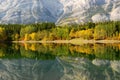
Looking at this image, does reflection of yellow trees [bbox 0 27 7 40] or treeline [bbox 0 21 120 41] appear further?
reflection of yellow trees [bbox 0 27 7 40]

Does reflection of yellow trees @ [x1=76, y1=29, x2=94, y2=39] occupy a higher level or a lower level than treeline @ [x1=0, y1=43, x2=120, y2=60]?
higher

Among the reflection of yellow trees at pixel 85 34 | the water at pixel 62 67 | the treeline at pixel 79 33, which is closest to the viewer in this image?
the water at pixel 62 67

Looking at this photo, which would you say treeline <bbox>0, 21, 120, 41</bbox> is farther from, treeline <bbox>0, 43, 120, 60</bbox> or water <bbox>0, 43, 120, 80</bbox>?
water <bbox>0, 43, 120, 80</bbox>

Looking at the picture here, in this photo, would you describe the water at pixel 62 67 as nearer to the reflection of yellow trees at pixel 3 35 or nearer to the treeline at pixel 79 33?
the treeline at pixel 79 33

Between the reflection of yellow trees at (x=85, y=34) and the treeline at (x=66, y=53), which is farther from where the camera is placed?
the reflection of yellow trees at (x=85, y=34)

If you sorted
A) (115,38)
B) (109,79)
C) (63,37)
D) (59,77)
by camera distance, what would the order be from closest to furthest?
(109,79), (59,77), (115,38), (63,37)

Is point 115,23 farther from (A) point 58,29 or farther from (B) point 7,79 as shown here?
(B) point 7,79

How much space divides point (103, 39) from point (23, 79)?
452 ft

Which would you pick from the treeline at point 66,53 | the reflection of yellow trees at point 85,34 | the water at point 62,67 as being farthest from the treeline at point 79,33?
the water at point 62,67

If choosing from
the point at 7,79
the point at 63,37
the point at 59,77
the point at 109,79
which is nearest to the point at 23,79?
the point at 7,79

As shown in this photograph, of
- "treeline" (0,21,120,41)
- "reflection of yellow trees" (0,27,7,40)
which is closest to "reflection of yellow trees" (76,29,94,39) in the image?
"treeline" (0,21,120,41)

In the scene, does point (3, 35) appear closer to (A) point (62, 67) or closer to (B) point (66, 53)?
(B) point (66, 53)

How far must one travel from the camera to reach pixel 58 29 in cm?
19338

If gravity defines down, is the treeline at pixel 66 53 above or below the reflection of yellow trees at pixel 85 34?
below
